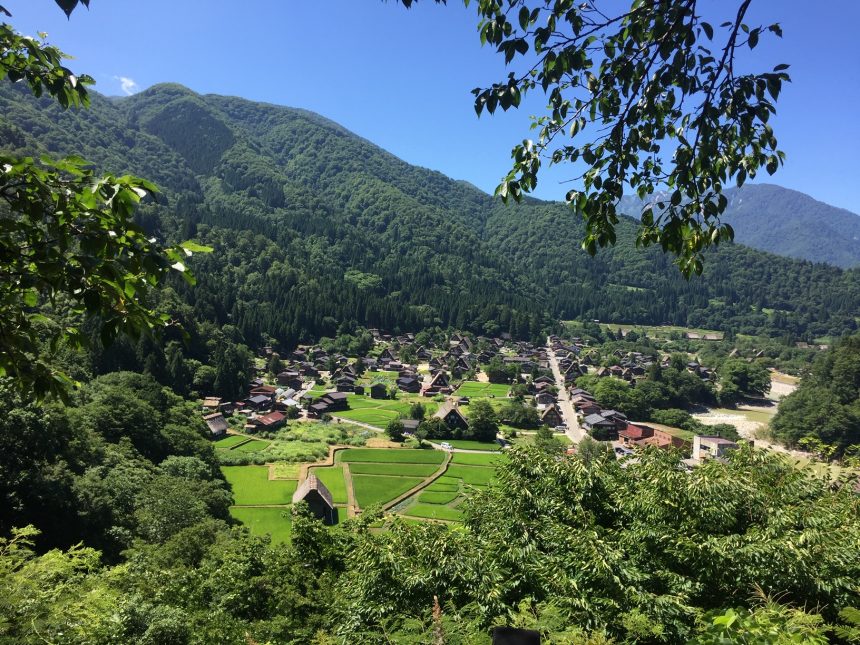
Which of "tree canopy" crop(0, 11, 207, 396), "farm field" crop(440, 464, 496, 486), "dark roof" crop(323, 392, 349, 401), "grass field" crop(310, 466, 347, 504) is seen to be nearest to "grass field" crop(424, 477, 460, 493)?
"farm field" crop(440, 464, 496, 486)

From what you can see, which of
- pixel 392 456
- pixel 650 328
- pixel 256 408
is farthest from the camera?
pixel 650 328

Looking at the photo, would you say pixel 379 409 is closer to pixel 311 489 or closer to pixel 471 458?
pixel 471 458

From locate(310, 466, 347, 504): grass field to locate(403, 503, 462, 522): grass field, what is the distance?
155 inches

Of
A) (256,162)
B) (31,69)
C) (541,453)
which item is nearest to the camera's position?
(31,69)

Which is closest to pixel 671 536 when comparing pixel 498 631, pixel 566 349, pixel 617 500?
pixel 617 500

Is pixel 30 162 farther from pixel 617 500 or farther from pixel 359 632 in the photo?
pixel 617 500

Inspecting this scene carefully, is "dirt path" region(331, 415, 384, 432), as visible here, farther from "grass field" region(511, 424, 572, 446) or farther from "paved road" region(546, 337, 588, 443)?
"paved road" region(546, 337, 588, 443)

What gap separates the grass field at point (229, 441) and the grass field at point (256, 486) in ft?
15.1

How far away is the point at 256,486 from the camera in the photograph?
88.6 feet

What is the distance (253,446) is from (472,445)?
17.6m

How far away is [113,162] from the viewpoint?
382ft

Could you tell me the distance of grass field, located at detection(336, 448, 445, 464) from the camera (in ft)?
108

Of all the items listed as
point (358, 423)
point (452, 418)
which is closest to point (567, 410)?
point (452, 418)

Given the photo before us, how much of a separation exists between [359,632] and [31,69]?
7144mm
